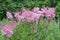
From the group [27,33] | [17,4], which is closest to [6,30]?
[27,33]

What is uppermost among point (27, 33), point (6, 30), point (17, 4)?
point (6, 30)

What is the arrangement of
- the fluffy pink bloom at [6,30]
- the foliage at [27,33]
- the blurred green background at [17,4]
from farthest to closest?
1. the blurred green background at [17,4]
2. the foliage at [27,33]
3. the fluffy pink bloom at [6,30]

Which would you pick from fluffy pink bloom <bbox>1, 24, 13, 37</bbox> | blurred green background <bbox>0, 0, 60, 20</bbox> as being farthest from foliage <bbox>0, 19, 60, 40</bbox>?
blurred green background <bbox>0, 0, 60, 20</bbox>

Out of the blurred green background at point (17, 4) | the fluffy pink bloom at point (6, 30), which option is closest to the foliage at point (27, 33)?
the fluffy pink bloom at point (6, 30)

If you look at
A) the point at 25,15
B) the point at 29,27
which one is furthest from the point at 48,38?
the point at 25,15

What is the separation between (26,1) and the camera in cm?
816

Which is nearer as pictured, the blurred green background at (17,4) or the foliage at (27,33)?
the foliage at (27,33)

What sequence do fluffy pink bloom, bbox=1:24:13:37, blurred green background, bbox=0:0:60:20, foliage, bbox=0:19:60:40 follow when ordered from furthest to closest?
blurred green background, bbox=0:0:60:20 < foliage, bbox=0:19:60:40 < fluffy pink bloom, bbox=1:24:13:37

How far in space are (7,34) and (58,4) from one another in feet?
15.3

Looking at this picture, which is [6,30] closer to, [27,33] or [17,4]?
[27,33]

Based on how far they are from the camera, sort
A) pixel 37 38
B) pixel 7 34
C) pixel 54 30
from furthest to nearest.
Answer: pixel 54 30
pixel 37 38
pixel 7 34

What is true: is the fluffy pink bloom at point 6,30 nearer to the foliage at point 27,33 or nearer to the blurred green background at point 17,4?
the foliage at point 27,33

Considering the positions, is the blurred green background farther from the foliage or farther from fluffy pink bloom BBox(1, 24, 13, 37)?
fluffy pink bloom BBox(1, 24, 13, 37)

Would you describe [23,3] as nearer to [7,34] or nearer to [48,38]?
[48,38]
